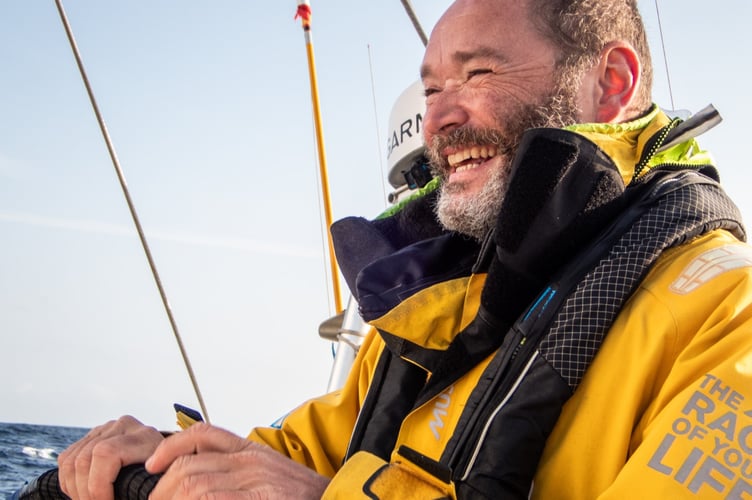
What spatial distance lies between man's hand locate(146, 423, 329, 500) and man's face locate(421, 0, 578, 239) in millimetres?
737

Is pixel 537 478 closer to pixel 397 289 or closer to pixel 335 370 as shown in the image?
pixel 397 289

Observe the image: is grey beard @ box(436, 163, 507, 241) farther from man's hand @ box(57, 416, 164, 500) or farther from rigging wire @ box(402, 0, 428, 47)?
rigging wire @ box(402, 0, 428, 47)

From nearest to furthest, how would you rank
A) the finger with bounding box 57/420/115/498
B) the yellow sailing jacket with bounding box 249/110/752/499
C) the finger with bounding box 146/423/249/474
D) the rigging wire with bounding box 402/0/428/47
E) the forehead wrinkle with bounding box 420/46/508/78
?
the yellow sailing jacket with bounding box 249/110/752/499
the finger with bounding box 146/423/249/474
the finger with bounding box 57/420/115/498
the forehead wrinkle with bounding box 420/46/508/78
the rigging wire with bounding box 402/0/428/47

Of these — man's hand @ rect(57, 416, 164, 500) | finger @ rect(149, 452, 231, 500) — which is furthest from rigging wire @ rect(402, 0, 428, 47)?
finger @ rect(149, 452, 231, 500)

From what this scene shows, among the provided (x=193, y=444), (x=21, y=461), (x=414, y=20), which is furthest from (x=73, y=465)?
(x=21, y=461)

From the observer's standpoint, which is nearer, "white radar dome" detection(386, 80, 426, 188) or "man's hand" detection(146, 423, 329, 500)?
"man's hand" detection(146, 423, 329, 500)

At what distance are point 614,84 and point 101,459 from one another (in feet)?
4.30

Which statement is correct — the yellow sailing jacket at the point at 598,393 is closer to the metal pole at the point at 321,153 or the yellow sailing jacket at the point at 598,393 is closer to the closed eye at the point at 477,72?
the closed eye at the point at 477,72

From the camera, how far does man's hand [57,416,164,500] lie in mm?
960

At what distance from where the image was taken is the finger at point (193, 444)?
90 centimetres

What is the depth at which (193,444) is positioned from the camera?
0.92 meters

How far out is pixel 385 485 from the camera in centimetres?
79

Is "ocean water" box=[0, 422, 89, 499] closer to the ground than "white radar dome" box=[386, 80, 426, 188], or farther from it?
farther from it

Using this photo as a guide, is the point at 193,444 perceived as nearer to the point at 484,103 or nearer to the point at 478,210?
the point at 478,210
